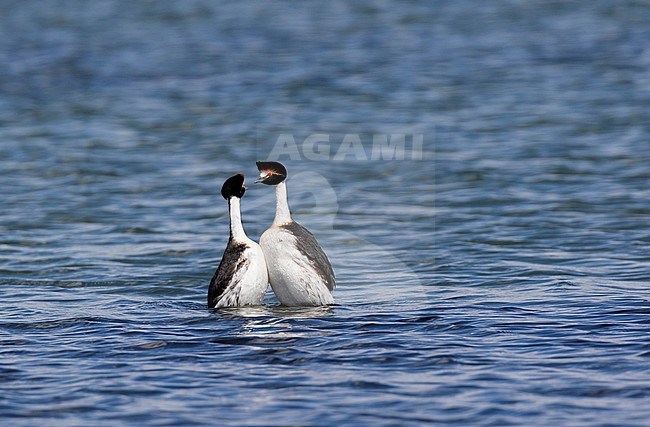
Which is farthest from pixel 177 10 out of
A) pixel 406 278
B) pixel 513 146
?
pixel 406 278

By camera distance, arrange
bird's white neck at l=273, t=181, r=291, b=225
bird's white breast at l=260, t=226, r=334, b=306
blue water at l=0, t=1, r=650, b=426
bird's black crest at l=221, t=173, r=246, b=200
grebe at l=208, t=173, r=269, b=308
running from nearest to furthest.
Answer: blue water at l=0, t=1, r=650, b=426 → grebe at l=208, t=173, r=269, b=308 → bird's white breast at l=260, t=226, r=334, b=306 → bird's black crest at l=221, t=173, r=246, b=200 → bird's white neck at l=273, t=181, r=291, b=225

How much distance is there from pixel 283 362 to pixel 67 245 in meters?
7.12

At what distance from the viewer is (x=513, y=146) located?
22.8m

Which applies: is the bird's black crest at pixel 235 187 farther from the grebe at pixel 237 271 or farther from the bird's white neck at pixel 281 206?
the bird's white neck at pixel 281 206

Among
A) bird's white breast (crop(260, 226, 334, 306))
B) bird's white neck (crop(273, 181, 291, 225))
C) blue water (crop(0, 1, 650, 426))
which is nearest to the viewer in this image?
blue water (crop(0, 1, 650, 426))

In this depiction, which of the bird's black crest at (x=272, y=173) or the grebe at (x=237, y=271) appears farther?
the bird's black crest at (x=272, y=173)

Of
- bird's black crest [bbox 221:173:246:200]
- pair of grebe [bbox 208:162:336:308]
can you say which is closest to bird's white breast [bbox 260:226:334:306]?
pair of grebe [bbox 208:162:336:308]

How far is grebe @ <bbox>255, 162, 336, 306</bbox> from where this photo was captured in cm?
1212

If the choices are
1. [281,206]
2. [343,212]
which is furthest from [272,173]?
[343,212]

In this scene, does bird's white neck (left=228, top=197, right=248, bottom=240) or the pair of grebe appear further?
bird's white neck (left=228, top=197, right=248, bottom=240)

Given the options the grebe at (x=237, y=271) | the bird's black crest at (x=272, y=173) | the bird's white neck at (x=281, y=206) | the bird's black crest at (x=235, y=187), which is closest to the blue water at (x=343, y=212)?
the grebe at (x=237, y=271)

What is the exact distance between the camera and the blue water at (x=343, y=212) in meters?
9.41

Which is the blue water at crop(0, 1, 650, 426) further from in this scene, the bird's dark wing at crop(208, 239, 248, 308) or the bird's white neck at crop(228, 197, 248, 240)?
the bird's white neck at crop(228, 197, 248, 240)

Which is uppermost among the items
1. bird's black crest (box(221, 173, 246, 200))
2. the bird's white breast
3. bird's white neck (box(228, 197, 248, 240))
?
bird's black crest (box(221, 173, 246, 200))
